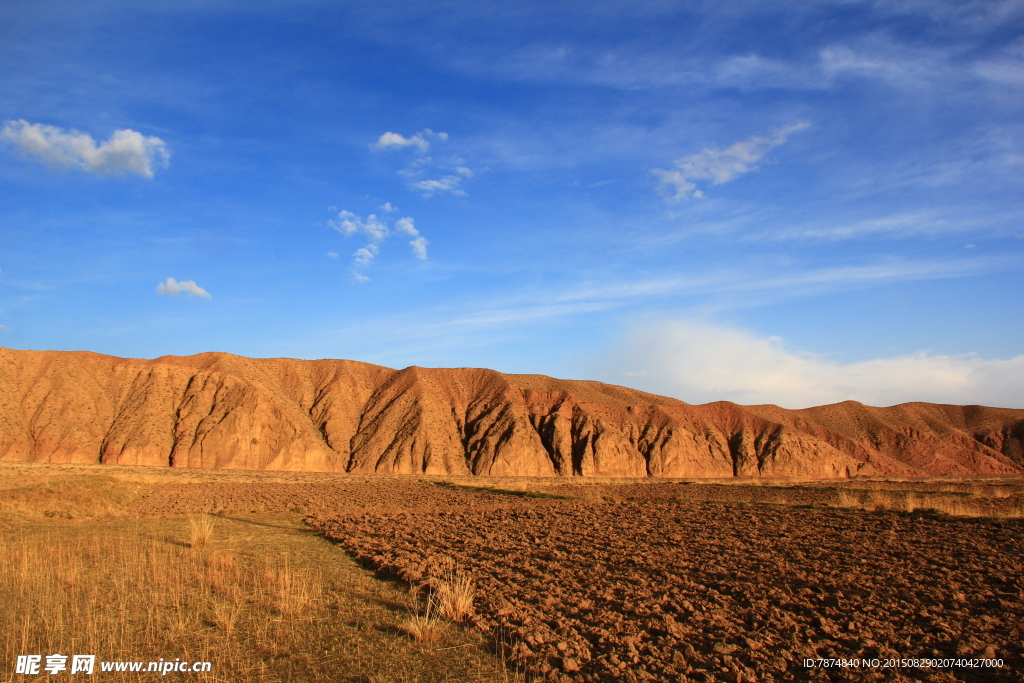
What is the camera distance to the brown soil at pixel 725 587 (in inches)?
274

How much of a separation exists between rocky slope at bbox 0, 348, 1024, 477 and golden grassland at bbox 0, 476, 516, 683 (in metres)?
48.3

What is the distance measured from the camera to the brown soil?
6969 mm

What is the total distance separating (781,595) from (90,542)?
1496 centimetres

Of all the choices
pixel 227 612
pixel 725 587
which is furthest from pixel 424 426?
pixel 227 612

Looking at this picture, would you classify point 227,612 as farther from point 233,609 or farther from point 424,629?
point 424,629

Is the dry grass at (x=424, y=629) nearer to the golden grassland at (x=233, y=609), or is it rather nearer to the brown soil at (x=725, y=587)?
the golden grassland at (x=233, y=609)

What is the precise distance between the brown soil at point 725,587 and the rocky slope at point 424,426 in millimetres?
44988

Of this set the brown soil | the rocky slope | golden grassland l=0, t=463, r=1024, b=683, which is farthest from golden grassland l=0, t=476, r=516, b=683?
the rocky slope

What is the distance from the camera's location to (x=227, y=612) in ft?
27.7

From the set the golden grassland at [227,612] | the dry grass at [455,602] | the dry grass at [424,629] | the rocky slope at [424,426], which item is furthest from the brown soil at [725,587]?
the rocky slope at [424,426]

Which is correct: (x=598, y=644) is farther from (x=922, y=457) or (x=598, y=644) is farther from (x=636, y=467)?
(x=922, y=457)

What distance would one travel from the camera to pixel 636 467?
67750 millimetres

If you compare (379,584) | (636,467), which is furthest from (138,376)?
(379,584)

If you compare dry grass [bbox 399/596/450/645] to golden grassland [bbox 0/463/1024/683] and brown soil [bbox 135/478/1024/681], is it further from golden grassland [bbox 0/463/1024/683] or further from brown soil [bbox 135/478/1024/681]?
brown soil [bbox 135/478/1024/681]
